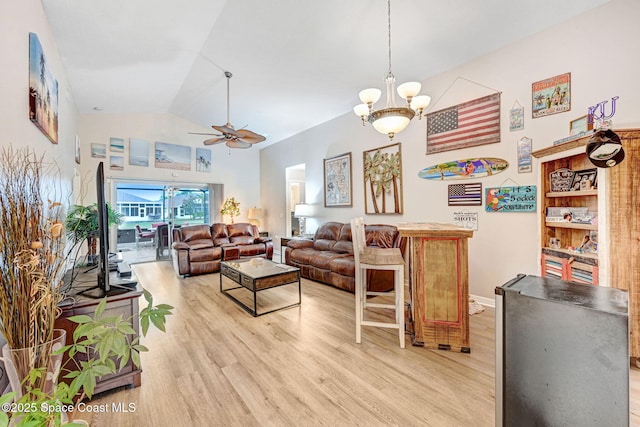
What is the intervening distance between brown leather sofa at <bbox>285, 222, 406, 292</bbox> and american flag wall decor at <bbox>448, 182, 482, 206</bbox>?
898mm

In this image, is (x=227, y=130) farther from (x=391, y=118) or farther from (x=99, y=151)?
(x=99, y=151)

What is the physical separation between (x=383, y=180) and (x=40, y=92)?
419 cm

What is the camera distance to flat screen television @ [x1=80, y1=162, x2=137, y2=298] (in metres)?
1.81

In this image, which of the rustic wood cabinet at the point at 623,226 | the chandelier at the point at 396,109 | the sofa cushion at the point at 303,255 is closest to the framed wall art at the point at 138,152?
the sofa cushion at the point at 303,255

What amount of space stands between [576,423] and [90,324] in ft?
5.89

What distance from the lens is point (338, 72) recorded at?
3.99 meters

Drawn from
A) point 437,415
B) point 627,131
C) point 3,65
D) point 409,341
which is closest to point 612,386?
point 437,415

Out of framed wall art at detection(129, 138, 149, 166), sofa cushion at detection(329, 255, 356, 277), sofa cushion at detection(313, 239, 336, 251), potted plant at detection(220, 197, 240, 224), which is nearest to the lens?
sofa cushion at detection(329, 255, 356, 277)

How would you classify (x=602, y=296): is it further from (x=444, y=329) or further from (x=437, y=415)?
(x=444, y=329)

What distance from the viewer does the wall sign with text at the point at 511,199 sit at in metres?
2.94

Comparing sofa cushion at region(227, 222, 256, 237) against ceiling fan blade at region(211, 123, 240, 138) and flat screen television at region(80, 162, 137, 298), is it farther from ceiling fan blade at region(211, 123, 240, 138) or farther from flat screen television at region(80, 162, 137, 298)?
flat screen television at region(80, 162, 137, 298)

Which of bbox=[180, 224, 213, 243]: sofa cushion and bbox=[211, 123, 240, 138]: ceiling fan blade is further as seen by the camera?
bbox=[180, 224, 213, 243]: sofa cushion

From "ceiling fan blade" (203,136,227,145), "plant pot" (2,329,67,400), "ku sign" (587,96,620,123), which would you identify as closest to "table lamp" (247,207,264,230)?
"ceiling fan blade" (203,136,227,145)

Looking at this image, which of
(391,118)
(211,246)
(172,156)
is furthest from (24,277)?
(172,156)
